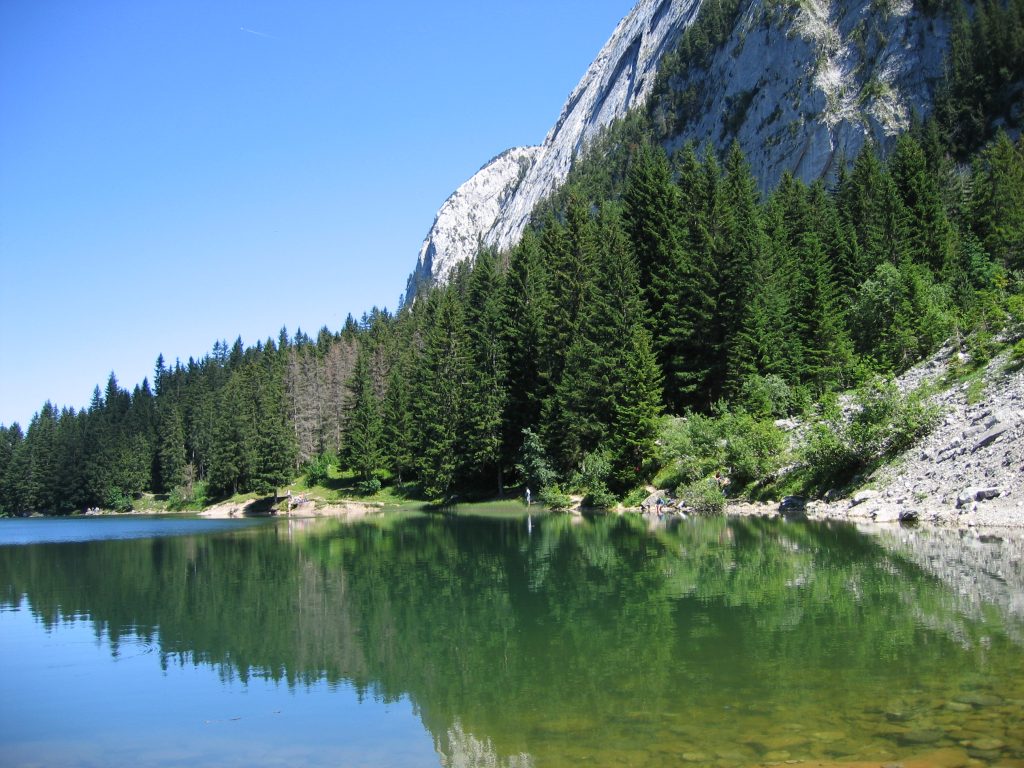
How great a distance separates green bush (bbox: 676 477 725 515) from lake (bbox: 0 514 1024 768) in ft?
45.6

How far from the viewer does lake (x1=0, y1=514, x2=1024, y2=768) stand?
9.60 meters

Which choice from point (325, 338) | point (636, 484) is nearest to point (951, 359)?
point (636, 484)

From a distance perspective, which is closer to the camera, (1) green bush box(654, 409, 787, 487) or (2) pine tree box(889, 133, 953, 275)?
(1) green bush box(654, 409, 787, 487)

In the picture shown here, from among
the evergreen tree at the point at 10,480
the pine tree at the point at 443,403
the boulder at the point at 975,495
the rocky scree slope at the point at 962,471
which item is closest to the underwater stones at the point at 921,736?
the rocky scree slope at the point at 962,471

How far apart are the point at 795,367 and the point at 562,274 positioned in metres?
19.5

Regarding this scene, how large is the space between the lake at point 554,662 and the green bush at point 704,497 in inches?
547

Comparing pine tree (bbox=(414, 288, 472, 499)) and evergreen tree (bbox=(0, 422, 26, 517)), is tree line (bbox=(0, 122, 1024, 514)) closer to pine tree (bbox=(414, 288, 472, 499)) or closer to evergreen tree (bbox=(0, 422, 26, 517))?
pine tree (bbox=(414, 288, 472, 499))

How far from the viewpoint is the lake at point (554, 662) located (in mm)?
9602

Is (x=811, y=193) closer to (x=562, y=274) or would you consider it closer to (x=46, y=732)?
(x=562, y=274)

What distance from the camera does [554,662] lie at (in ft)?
44.2

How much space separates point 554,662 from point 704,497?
30126mm

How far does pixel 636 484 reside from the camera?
163ft

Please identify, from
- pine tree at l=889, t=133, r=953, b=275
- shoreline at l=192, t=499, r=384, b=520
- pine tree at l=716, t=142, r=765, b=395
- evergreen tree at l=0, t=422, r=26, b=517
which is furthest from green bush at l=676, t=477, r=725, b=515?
evergreen tree at l=0, t=422, r=26, b=517

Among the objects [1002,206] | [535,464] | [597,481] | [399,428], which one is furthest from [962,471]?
[399,428]
